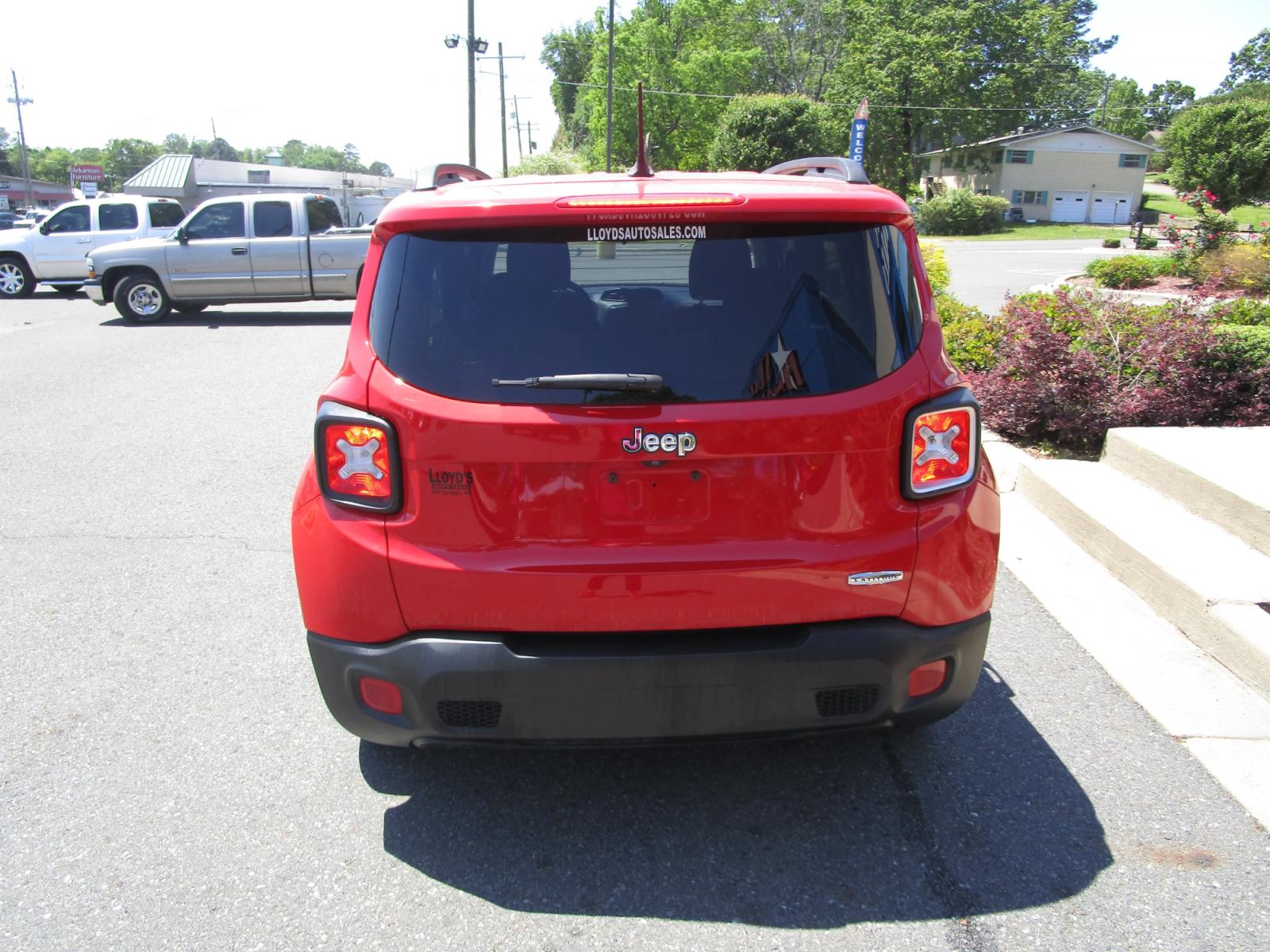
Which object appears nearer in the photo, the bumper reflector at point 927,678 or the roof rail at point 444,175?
the bumper reflector at point 927,678

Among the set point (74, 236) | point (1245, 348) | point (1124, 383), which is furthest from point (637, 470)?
point (74, 236)

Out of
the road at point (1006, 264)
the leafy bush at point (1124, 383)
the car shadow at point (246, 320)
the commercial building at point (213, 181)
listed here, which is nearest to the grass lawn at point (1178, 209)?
the road at point (1006, 264)

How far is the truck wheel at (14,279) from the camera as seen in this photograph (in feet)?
64.5

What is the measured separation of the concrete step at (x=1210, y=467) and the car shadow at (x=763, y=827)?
2.11 meters

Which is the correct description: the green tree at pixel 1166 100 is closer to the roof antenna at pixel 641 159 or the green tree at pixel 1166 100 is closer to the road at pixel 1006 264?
the road at pixel 1006 264

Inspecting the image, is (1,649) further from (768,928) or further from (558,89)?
(558,89)

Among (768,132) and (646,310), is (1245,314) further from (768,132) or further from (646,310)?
(768,132)

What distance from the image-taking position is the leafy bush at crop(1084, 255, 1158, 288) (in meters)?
17.1

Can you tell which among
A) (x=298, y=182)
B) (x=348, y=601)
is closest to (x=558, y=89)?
(x=298, y=182)

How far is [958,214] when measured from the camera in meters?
48.4

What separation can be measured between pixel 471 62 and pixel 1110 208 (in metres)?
53.0

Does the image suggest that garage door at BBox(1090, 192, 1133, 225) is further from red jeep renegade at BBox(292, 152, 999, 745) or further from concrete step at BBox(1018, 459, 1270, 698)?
red jeep renegade at BBox(292, 152, 999, 745)

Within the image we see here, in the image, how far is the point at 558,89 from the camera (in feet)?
321

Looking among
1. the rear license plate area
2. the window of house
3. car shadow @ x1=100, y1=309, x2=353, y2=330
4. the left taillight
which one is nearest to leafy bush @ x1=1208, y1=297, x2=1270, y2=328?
the rear license plate area
